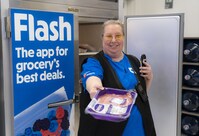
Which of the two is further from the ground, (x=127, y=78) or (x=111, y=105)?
(x=127, y=78)

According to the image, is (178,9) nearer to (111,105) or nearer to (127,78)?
(127,78)

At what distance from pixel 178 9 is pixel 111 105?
7.75ft

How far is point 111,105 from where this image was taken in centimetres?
129

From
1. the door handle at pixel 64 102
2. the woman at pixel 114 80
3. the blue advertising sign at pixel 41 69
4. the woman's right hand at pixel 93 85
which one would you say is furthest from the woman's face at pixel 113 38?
the door handle at pixel 64 102

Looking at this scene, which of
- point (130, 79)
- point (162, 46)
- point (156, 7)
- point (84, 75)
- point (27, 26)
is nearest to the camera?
point (84, 75)

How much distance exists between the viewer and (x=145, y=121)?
5.42 ft

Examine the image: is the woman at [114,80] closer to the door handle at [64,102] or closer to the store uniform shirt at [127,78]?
the store uniform shirt at [127,78]

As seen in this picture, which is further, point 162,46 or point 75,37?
point 162,46

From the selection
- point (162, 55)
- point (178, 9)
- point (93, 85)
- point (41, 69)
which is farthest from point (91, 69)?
point (178, 9)

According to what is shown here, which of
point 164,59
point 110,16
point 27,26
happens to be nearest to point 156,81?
point 164,59

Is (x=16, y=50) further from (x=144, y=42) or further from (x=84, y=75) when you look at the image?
(x=144, y=42)

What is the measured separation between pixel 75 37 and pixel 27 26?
441 millimetres

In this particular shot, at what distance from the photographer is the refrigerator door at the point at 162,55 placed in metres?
2.25

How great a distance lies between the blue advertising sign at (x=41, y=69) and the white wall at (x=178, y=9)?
69.0 inches
